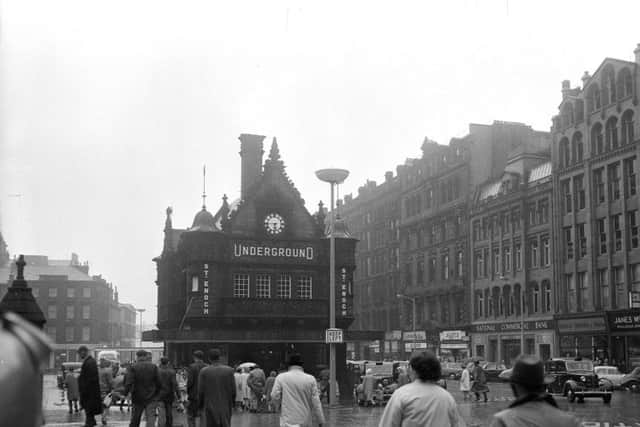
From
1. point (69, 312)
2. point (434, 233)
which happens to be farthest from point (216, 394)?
point (69, 312)

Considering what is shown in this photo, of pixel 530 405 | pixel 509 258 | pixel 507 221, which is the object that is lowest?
pixel 530 405

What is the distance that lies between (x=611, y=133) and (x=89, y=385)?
48.1 meters

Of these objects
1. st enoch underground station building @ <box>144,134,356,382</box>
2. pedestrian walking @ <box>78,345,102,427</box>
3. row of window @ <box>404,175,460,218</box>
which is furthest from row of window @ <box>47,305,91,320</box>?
pedestrian walking @ <box>78,345,102,427</box>

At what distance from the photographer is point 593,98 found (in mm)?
60375

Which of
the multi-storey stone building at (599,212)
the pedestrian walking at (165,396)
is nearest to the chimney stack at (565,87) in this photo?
the multi-storey stone building at (599,212)

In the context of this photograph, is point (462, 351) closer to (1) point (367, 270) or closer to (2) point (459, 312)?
(2) point (459, 312)

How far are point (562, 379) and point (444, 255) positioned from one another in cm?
4231

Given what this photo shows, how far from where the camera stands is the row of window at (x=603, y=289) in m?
55.2

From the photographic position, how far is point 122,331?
490 ft

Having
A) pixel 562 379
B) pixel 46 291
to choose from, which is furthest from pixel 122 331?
pixel 562 379

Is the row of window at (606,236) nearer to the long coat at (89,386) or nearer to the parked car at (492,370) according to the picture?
the parked car at (492,370)

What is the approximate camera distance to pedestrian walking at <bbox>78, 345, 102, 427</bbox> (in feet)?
55.3

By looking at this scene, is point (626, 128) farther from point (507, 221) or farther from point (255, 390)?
point (255, 390)

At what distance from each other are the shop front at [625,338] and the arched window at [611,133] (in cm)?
1077
